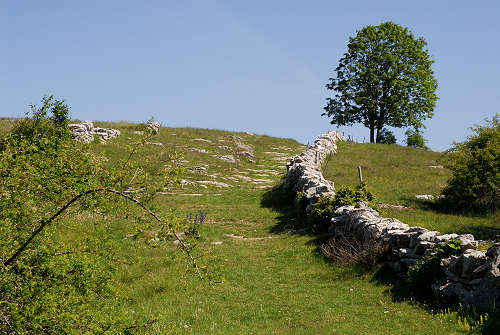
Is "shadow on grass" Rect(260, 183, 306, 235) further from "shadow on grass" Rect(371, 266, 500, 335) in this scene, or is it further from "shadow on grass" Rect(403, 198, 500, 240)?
"shadow on grass" Rect(403, 198, 500, 240)

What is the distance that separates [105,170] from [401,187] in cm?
2719

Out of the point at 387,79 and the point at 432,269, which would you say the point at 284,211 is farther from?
the point at 387,79

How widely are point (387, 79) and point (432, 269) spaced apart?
1838 inches

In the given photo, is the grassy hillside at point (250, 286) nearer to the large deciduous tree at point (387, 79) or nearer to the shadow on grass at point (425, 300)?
the shadow on grass at point (425, 300)

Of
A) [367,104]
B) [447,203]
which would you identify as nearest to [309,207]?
[447,203]

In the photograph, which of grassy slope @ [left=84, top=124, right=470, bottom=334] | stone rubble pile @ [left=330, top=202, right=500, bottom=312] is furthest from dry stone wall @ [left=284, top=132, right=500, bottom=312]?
grassy slope @ [left=84, top=124, right=470, bottom=334]

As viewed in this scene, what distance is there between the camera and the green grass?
21172mm

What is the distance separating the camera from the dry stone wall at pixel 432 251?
10637 millimetres

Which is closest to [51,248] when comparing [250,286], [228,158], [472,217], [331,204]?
[250,286]

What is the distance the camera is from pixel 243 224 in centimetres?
2388

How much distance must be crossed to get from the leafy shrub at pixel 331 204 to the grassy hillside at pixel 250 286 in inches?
39.0

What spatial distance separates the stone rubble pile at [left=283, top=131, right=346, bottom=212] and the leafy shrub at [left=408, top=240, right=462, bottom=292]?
10155mm

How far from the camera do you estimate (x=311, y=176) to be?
27.7 meters

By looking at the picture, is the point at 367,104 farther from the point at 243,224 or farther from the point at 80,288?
the point at 80,288
